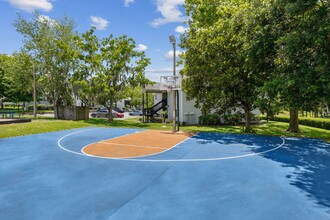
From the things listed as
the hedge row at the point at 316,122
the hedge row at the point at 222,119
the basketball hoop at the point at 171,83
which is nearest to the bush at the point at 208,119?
the hedge row at the point at 222,119

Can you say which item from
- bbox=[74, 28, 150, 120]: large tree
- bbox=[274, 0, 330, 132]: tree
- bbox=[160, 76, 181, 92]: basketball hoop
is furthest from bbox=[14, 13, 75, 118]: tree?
bbox=[274, 0, 330, 132]: tree

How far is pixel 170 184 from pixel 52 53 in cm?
2957

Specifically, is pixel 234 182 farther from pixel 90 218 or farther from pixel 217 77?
pixel 217 77

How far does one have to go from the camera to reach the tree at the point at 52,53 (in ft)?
103

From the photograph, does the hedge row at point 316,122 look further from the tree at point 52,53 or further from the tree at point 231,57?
the tree at point 52,53

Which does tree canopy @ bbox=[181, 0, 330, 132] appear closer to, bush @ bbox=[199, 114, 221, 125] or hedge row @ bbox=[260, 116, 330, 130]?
bush @ bbox=[199, 114, 221, 125]

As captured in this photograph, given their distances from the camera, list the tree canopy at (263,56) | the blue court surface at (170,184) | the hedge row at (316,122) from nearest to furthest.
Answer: the blue court surface at (170,184)
the tree canopy at (263,56)
the hedge row at (316,122)

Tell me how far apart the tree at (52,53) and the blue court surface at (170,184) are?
Result: 20365mm

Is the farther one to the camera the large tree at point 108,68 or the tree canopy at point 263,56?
the large tree at point 108,68

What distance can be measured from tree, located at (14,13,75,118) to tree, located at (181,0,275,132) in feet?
59.3

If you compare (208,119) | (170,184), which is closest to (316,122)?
(208,119)

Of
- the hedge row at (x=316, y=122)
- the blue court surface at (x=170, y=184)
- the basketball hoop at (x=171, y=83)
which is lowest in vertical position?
the blue court surface at (x=170, y=184)

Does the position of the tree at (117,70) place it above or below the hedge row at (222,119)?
above

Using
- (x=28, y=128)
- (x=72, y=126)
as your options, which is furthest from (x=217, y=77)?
(x=28, y=128)
